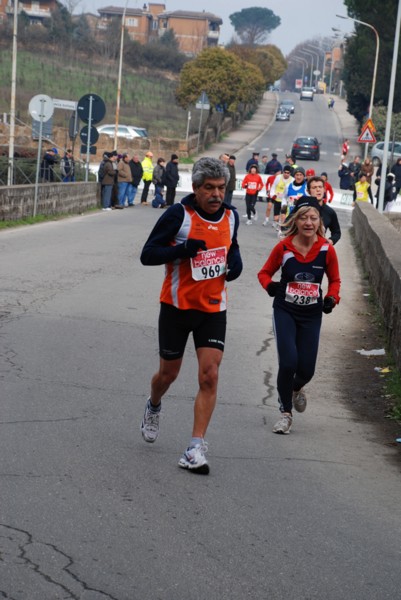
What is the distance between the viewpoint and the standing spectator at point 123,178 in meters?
33.9

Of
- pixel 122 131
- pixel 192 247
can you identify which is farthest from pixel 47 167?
pixel 122 131

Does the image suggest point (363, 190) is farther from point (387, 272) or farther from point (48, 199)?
point (387, 272)

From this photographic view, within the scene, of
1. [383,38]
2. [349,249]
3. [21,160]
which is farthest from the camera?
[383,38]

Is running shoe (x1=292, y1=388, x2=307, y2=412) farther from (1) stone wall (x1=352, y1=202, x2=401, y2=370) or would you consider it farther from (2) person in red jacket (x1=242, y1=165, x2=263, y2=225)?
(2) person in red jacket (x1=242, y1=165, x2=263, y2=225)

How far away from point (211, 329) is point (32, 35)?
101 meters

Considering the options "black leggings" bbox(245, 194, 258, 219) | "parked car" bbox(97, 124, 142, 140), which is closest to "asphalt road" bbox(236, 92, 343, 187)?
"parked car" bbox(97, 124, 142, 140)

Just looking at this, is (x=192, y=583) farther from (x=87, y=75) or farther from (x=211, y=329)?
(x=87, y=75)

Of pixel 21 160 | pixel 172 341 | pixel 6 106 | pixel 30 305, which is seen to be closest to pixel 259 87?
pixel 6 106

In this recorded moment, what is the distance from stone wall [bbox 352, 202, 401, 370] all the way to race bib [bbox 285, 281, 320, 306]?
2.25 m

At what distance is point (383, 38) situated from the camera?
78.4m

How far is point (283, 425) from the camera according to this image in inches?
302

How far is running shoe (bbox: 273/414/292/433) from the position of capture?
7664 millimetres

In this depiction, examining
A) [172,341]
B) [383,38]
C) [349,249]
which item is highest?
[383,38]

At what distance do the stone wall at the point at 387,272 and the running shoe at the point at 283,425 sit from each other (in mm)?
2338
